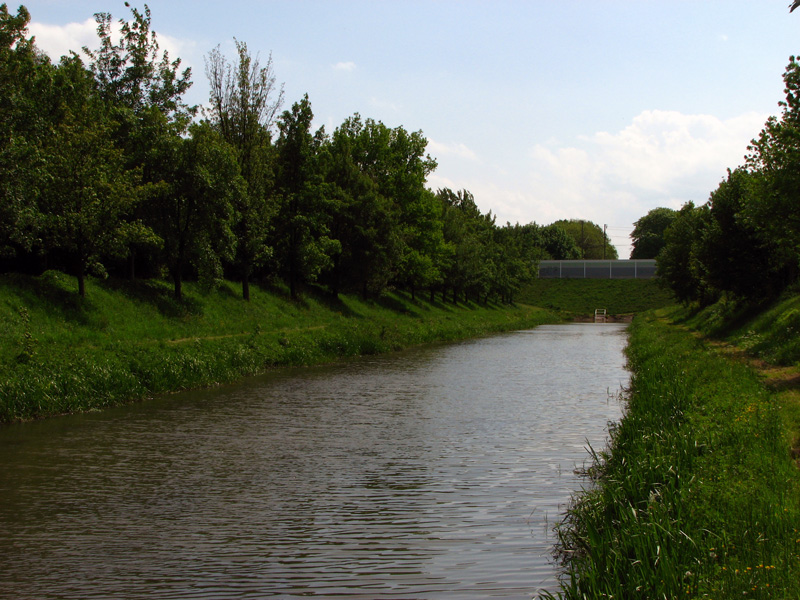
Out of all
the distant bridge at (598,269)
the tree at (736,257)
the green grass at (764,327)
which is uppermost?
the distant bridge at (598,269)

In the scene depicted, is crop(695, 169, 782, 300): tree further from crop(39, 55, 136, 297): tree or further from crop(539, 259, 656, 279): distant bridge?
crop(539, 259, 656, 279): distant bridge

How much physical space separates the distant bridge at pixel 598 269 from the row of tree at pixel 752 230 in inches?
2047

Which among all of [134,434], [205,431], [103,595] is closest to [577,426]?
[205,431]

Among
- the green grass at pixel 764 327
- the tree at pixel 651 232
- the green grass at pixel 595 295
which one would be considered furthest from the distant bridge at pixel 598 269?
the green grass at pixel 764 327

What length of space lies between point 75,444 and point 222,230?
65.2 feet

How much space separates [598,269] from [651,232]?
4052 cm

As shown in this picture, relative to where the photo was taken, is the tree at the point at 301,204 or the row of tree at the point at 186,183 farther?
the tree at the point at 301,204

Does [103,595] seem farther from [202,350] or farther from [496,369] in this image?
[496,369]

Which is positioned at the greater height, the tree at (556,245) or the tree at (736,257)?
the tree at (556,245)

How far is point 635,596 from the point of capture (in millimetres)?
5703

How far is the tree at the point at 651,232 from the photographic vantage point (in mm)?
151625

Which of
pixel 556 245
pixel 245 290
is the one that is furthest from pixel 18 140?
pixel 556 245

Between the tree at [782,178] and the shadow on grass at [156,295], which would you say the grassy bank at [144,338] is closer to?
the shadow on grass at [156,295]

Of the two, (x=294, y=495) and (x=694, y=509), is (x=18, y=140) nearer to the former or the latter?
(x=294, y=495)
